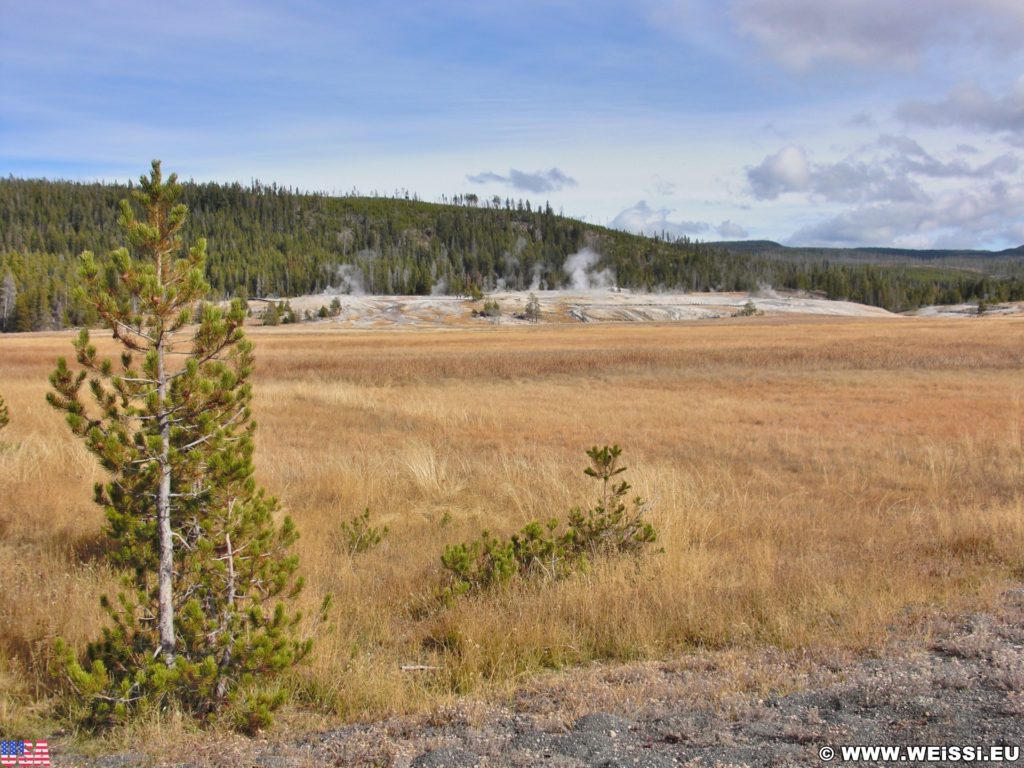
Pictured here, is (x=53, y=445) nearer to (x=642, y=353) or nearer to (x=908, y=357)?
(x=642, y=353)

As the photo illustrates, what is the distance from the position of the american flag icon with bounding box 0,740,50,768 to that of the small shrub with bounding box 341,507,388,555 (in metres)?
3.86

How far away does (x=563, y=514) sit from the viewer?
30.5 ft

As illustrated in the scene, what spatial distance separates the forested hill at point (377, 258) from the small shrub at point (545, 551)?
124 meters

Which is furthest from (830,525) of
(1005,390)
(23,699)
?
(1005,390)

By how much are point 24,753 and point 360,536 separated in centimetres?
425

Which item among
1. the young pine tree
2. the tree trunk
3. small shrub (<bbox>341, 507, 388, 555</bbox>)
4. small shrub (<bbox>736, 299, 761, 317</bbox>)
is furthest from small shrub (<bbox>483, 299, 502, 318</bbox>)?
the tree trunk

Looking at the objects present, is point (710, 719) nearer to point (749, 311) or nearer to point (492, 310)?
point (492, 310)

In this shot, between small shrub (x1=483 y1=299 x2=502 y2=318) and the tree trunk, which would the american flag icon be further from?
small shrub (x1=483 y1=299 x2=502 y2=318)

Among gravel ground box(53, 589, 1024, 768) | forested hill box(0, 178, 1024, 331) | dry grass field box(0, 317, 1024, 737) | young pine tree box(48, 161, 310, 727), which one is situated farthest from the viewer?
forested hill box(0, 178, 1024, 331)

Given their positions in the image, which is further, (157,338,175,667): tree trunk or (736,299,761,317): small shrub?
(736,299,761,317): small shrub

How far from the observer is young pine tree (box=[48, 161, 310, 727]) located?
4.26 metres

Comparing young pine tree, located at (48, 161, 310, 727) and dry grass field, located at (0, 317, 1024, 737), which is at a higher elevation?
young pine tree, located at (48, 161, 310, 727)

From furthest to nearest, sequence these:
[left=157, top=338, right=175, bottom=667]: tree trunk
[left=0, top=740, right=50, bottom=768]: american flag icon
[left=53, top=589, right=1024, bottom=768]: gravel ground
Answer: [left=157, top=338, right=175, bottom=667]: tree trunk, [left=0, top=740, right=50, bottom=768]: american flag icon, [left=53, top=589, right=1024, bottom=768]: gravel ground

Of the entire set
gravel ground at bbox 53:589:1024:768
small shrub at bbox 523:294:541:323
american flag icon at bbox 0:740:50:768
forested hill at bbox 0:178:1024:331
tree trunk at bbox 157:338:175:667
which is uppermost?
forested hill at bbox 0:178:1024:331
